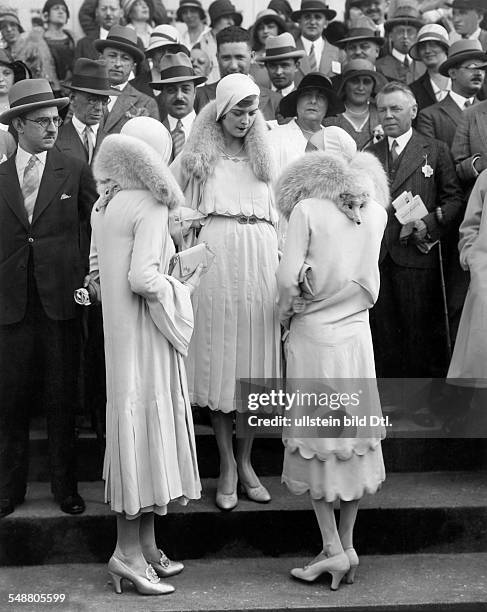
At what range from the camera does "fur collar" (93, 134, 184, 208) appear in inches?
176

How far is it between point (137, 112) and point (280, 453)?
2.30m

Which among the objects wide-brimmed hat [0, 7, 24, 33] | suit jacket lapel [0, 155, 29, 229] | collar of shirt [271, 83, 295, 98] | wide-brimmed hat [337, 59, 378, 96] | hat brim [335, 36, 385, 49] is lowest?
suit jacket lapel [0, 155, 29, 229]

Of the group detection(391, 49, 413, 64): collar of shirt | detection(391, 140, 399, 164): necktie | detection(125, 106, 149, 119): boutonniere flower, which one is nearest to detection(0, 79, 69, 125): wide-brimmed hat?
detection(125, 106, 149, 119): boutonniere flower

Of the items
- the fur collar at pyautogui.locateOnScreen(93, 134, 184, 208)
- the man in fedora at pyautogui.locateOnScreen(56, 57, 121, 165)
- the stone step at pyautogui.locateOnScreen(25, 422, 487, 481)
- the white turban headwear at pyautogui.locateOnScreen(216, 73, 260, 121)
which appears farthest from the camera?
the man in fedora at pyautogui.locateOnScreen(56, 57, 121, 165)

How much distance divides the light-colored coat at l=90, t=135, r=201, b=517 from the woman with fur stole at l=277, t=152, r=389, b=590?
1.69 ft

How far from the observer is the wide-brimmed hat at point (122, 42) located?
6.76m

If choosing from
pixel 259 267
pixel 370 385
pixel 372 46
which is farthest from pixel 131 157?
pixel 372 46

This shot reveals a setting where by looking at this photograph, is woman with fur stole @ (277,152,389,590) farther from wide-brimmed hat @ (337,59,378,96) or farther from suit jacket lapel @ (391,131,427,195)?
wide-brimmed hat @ (337,59,378,96)

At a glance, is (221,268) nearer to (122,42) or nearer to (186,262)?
(186,262)

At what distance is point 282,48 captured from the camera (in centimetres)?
705

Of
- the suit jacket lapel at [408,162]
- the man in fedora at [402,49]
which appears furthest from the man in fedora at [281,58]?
the suit jacket lapel at [408,162]

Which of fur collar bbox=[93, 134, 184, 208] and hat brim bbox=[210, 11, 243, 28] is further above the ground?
hat brim bbox=[210, 11, 243, 28]

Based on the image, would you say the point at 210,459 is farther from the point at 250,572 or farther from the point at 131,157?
the point at 131,157

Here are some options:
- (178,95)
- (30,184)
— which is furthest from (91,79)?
(30,184)
